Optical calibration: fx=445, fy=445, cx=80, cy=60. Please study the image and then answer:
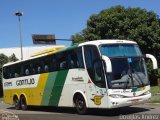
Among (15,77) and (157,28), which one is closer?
(15,77)

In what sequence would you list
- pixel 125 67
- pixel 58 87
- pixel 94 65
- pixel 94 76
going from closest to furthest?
pixel 125 67 → pixel 94 65 → pixel 94 76 → pixel 58 87

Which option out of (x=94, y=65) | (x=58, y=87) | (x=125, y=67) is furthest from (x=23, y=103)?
(x=125, y=67)

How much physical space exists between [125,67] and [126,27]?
2596 cm

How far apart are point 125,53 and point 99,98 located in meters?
2.18

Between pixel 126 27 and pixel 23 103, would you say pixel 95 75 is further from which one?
pixel 126 27

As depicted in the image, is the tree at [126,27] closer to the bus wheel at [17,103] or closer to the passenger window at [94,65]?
the bus wheel at [17,103]

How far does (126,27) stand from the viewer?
4384 centimetres

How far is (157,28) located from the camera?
44719 mm

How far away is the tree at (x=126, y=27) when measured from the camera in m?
43.6

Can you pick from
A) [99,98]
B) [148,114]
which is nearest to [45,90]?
[99,98]

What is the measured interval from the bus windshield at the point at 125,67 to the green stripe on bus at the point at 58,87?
10.7 feet

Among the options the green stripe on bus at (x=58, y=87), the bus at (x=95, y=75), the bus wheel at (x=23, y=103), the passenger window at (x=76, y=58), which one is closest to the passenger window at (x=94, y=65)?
the bus at (x=95, y=75)

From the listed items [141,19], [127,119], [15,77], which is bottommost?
[127,119]

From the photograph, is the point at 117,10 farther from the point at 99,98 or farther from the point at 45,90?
the point at 99,98
